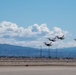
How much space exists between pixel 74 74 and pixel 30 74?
559cm

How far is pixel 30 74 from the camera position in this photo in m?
41.4

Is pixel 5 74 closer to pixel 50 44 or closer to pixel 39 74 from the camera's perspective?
pixel 39 74

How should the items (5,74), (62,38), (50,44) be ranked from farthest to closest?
(50,44) → (62,38) → (5,74)

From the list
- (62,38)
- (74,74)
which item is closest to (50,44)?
(62,38)

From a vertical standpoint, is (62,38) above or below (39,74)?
above

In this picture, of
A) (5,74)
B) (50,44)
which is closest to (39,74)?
(5,74)

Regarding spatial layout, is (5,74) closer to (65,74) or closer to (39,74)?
(39,74)

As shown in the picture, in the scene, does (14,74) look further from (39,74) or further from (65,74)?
(65,74)

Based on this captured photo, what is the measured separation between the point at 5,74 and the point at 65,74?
7.52 meters

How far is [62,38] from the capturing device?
126562 mm

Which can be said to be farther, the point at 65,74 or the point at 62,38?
the point at 62,38

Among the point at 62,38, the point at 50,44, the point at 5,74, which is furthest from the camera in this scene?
the point at 50,44

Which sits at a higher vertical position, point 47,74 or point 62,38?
point 62,38

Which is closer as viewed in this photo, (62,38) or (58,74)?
(58,74)
